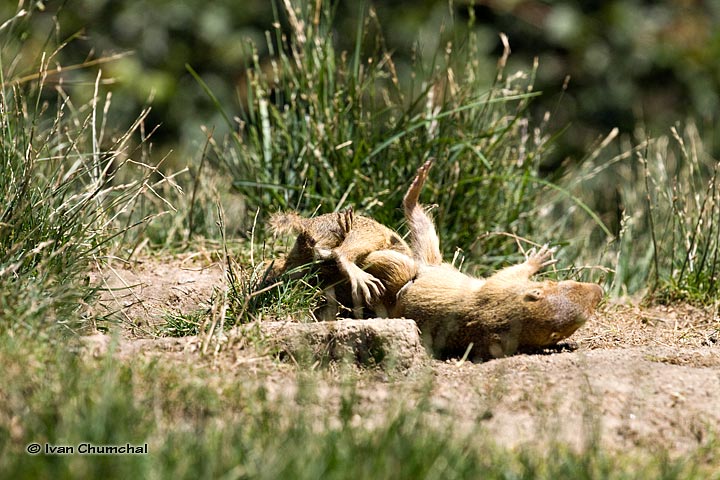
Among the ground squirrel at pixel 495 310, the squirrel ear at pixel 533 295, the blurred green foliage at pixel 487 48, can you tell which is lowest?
the blurred green foliage at pixel 487 48

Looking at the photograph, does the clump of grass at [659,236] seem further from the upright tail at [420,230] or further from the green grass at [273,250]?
the upright tail at [420,230]

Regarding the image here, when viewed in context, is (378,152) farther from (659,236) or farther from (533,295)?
(659,236)

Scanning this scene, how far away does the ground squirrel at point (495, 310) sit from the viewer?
435 centimetres

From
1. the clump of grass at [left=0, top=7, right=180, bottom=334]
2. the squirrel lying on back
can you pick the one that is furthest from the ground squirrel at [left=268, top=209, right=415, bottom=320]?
the clump of grass at [left=0, top=7, right=180, bottom=334]

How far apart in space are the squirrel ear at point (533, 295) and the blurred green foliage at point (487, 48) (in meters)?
5.61

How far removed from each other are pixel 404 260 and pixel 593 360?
106 cm

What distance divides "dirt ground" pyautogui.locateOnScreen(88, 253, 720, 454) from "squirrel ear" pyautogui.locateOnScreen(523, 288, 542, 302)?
26cm

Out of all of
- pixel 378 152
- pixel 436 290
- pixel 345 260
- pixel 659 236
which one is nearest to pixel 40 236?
pixel 345 260

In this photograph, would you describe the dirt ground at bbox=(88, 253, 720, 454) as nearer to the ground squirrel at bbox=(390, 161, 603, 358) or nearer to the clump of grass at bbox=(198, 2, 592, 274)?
the ground squirrel at bbox=(390, 161, 603, 358)

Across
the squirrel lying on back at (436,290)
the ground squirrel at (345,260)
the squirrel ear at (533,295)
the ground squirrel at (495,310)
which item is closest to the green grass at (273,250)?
the ground squirrel at (345,260)

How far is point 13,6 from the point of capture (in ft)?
30.2

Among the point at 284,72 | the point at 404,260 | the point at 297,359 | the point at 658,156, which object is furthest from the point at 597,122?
the point at 297,359

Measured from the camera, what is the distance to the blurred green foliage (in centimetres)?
996

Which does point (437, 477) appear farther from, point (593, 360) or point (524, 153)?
point (524, 153)
